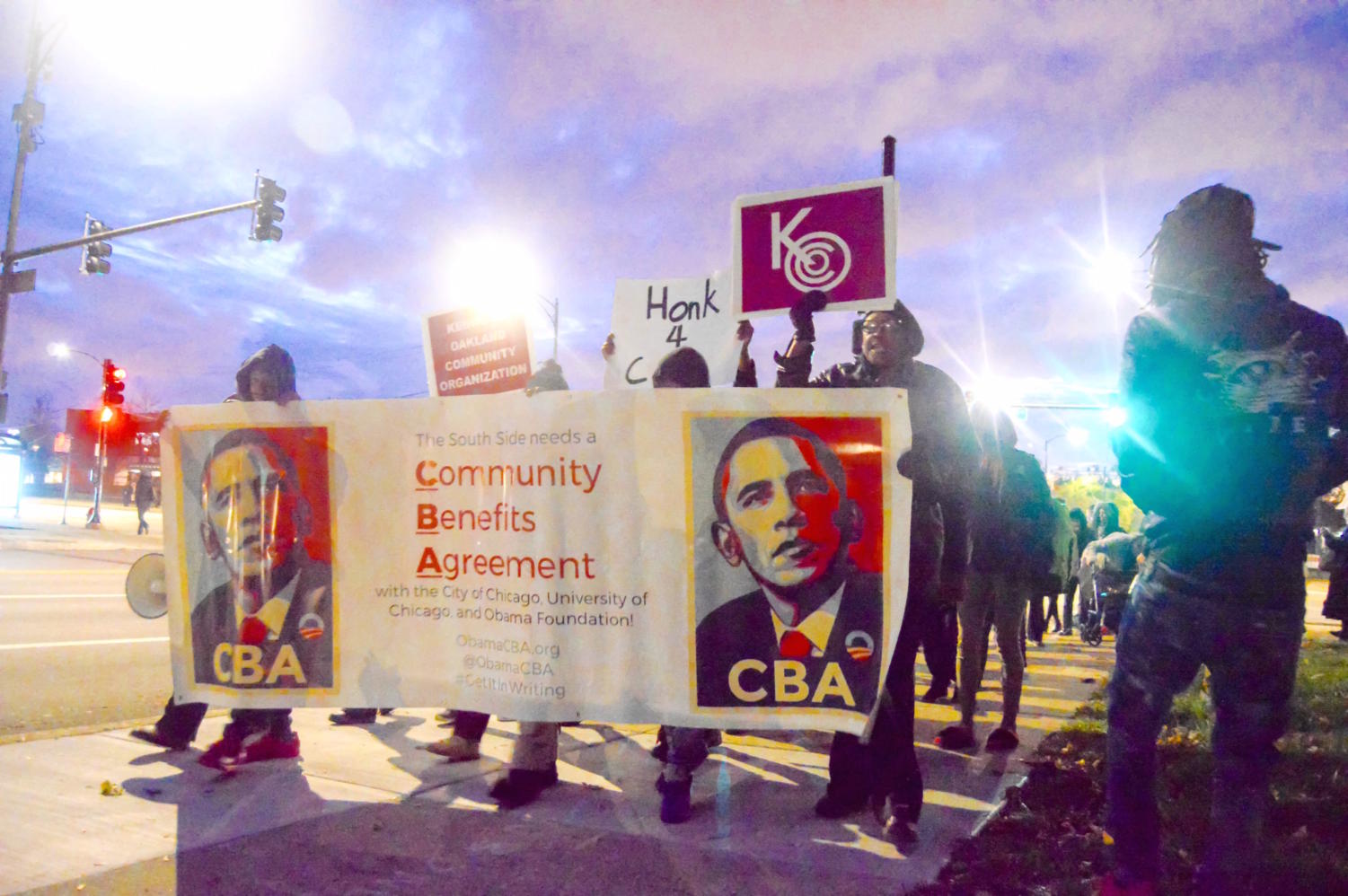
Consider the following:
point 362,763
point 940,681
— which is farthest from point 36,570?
point 940,681

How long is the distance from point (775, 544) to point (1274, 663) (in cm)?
167

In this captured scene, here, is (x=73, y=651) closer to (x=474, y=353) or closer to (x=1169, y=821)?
(x=474, y=353)

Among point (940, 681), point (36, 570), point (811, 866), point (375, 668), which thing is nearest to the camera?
point (811, 866)

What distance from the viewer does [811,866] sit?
10.4ft

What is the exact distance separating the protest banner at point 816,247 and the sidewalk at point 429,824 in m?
2.25

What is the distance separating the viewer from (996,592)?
5.12 m

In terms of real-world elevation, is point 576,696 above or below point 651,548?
below

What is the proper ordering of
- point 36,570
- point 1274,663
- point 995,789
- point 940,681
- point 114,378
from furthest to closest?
1. point 114,378
2. point 36,570
3. point 940,681
4. point 995,789
5. point 1274,663

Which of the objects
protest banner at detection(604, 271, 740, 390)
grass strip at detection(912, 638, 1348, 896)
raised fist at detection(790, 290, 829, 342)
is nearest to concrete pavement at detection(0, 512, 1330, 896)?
grass strip at detection(912, 638, 1348, 896)

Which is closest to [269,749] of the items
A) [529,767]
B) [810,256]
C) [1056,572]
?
[529,767]

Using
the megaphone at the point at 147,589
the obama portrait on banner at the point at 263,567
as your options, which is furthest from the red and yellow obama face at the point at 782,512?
the megaphone at the point at 147,589

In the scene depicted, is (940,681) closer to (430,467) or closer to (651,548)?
(651,548)

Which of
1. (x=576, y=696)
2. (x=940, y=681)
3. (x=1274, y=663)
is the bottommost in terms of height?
(x=940, y=681)

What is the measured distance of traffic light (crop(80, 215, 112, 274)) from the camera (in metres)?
18.8
